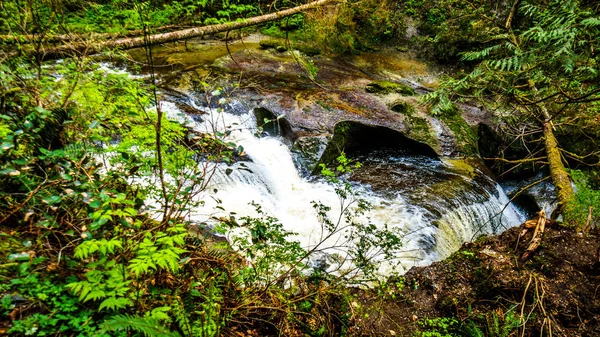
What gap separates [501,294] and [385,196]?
3.57m

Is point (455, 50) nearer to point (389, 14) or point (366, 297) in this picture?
point (389, 14)

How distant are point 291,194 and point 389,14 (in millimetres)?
11661

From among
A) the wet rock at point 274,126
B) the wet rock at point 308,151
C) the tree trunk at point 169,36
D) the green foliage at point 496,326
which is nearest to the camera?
the green foliage at point 496,326

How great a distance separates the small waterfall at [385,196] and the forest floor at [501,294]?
1.56 m

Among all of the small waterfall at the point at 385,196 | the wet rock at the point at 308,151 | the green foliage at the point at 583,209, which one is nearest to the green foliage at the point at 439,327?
the small waterfall at the point at 385,196

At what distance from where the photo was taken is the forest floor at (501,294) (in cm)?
294

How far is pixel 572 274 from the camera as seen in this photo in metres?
3.26

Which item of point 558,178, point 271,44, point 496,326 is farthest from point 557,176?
point 271,44

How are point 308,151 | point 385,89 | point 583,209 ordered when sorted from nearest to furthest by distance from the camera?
1. point 583,209
2. point 308,151
3. point 385,89

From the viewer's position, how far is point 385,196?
6770mm

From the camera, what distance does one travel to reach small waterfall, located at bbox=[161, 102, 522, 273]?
587 cm

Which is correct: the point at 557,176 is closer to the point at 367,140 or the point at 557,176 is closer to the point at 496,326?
the point at 496,326

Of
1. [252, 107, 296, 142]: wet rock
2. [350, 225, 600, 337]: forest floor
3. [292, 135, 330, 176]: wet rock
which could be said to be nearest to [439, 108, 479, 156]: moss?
[292, 135, 330, 176]: wet rock

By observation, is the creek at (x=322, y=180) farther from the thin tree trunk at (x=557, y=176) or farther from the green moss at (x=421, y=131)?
the thin tree trunk at (x=557, y=176)
